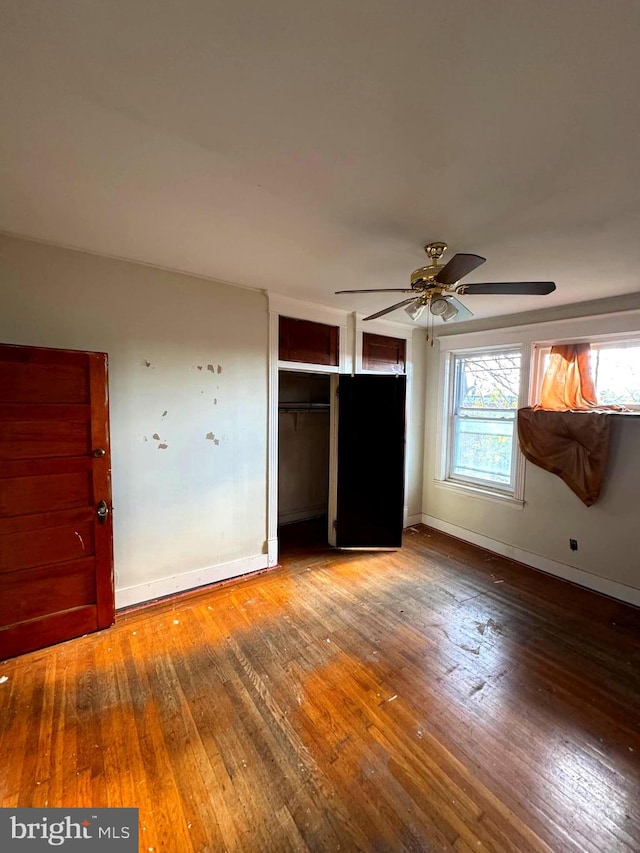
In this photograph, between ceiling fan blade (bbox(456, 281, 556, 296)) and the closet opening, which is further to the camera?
the closet opening

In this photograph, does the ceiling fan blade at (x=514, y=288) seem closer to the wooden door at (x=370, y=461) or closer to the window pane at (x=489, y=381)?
the wooden door at (x=370, y=461)

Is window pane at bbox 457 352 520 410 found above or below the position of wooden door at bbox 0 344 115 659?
above

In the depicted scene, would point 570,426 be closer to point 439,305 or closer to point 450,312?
point 450,312

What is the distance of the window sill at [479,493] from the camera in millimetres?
3680

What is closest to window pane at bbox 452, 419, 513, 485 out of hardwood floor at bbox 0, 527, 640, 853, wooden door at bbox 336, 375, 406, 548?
wooden door at bbox 336, 375, 406, 548

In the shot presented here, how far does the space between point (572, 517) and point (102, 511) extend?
3940 mm

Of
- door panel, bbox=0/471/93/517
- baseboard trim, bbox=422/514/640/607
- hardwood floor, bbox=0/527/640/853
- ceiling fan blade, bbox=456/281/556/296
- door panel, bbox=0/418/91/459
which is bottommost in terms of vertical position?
hardwood floor, bbox=0/527/640/853

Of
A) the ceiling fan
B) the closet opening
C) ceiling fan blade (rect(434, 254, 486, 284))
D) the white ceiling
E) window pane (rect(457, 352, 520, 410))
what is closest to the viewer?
the white ceiling

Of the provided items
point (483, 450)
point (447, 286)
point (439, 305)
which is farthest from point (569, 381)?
point (447, 286)

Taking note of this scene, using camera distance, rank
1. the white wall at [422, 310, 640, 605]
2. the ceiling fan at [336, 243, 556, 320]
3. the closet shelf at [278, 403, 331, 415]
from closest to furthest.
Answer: the ceiling fan at [336, 243, 556, 320] < the white wall at [422, 310, 640, 605] < the closet shelf at [278, 403, 331, 415]

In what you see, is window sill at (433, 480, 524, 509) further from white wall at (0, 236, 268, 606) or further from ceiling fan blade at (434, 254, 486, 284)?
ceiling fan blade at (434, 254, 486, 284)

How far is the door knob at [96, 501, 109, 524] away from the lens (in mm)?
2346

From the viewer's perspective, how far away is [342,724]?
5.72 feet

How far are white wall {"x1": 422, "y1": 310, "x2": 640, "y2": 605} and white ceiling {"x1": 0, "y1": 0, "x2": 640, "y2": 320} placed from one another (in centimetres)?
143
